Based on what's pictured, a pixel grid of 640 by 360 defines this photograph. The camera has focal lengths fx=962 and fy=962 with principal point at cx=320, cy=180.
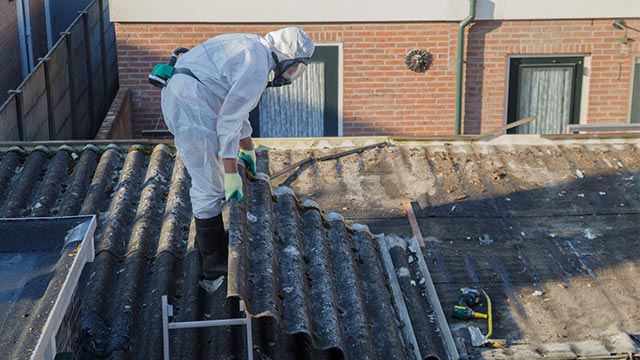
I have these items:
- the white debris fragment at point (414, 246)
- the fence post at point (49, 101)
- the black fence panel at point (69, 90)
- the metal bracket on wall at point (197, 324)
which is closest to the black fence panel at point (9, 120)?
the black fence panel at point (69, 90)

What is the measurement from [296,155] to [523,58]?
5324 mm

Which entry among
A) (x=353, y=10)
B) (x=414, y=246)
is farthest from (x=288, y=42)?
(x=353, y=10)

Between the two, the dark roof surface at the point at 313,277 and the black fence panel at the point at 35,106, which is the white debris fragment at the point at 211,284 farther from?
the black fence panel at the point at 35,106

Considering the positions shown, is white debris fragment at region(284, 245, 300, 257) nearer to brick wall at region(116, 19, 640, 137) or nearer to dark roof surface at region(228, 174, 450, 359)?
dark roof surface at region(228, 174, 450, 359)

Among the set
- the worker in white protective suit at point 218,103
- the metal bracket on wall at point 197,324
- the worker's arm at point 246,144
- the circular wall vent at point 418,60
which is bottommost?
the circular wall vent at point 418,60

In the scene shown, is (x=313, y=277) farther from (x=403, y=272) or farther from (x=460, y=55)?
(x=460, y=55)

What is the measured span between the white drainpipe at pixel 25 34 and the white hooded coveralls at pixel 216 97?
10.0 metres

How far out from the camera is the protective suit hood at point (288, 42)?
5.21 meters

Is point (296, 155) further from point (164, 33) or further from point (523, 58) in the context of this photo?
point (523, 58)

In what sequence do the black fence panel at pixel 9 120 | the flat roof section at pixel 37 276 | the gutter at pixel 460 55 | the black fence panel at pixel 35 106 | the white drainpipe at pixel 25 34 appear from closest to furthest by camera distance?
the flat roof section at pixel 37 276 < the black fence panel at pixel 9 120 < the black fence panel at pixel 35 106 < the gutter at pixel 460 55 < the white drainpipe at pixel 25 34

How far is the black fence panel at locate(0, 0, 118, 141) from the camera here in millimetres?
9961

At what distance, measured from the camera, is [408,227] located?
7.32 meters

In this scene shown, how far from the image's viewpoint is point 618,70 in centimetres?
1278

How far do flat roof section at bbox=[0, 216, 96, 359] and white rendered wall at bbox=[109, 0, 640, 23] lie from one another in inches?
312
